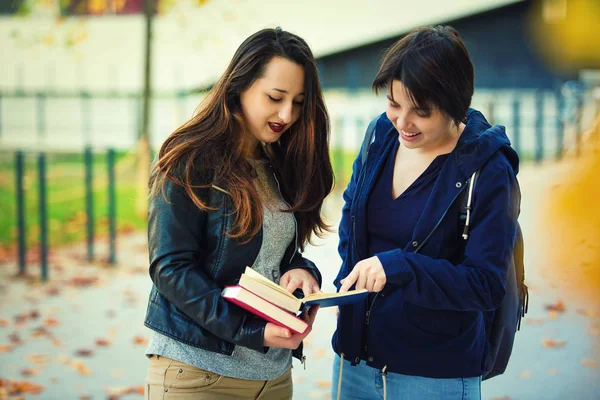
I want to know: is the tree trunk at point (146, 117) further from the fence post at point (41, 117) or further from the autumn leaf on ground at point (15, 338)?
the fence post at point (41, 117)

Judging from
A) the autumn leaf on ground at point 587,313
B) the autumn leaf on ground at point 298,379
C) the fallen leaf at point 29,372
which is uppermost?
the autumn leaf on ground at point 587,313

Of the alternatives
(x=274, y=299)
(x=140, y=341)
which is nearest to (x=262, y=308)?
(x=274, y=299)

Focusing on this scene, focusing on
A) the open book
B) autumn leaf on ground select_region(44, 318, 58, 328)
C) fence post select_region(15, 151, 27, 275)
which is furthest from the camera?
fence post select_region(15, 151, 27, 275)

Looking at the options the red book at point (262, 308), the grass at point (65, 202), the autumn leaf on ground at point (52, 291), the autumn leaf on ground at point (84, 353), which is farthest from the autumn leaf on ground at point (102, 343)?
the red book at point (262, 308)

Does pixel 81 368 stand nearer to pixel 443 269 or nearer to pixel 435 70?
pixel 443 269

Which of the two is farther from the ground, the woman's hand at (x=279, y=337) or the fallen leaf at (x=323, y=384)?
the woman's hand at (x=279, y=337)

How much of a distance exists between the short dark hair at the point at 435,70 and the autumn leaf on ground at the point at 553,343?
12.9 ft

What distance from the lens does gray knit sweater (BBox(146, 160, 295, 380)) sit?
2189mm

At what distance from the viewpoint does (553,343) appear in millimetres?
5609

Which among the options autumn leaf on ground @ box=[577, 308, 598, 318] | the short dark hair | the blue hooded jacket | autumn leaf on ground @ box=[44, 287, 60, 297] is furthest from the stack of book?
autumn leaf on ground @ box=[44, 287, 60, 297]

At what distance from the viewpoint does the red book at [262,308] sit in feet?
6.62

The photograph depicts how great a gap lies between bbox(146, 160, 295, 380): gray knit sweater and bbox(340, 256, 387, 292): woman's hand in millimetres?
333

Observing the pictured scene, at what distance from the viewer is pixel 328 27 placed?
1401 centimetres

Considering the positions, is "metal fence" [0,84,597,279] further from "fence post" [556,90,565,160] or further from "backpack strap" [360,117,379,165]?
"backpack strap" [360,117,379,165]
